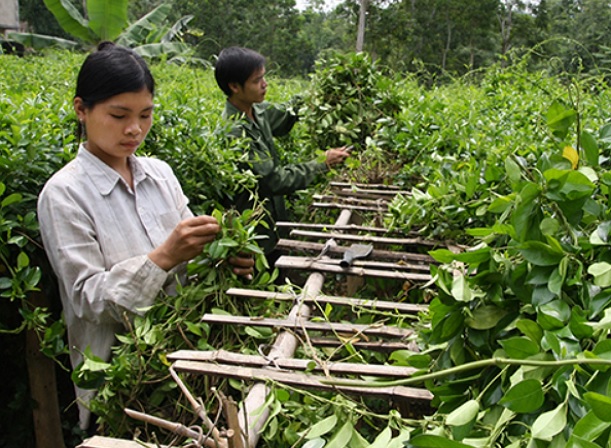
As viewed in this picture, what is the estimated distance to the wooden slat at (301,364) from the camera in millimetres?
1134

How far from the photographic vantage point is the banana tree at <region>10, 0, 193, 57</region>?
8898 mm

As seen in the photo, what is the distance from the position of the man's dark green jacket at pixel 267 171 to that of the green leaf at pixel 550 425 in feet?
6.68

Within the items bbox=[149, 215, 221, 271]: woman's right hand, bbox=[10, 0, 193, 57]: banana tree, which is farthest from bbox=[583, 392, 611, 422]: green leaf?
bbox=[10, 0, 193, 57]: banana tree

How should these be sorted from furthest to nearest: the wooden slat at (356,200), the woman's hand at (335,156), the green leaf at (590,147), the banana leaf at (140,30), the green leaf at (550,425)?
1. the banana leaf at (140,30)
2. the woman's hand at (335,156)
3. the wooden slat at (356,200)
4. the green leaf at (590,147)
5. the green leaf at (550,425)

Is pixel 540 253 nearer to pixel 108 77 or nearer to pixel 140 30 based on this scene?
pixel 108 77

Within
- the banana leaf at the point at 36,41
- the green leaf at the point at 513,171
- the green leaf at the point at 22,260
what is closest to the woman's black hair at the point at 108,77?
the green leaf at the point at 22,260

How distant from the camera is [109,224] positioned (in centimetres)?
160

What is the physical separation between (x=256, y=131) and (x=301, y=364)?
A: 209 centimetres

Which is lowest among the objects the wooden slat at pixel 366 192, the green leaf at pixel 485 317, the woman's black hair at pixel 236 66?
the wooden slat at pixel 366 192

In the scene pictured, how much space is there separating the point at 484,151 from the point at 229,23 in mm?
29090

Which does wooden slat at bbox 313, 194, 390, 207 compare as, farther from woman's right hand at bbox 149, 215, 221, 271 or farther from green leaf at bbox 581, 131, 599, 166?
green leaf at bbox 581, 131, 599, 166

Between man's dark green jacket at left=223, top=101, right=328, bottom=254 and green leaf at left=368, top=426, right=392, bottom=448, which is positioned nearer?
green leaf at left=368, top=426, right=392, bottom=448

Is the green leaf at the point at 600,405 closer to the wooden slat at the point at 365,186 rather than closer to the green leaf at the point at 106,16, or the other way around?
the wooden slat at the point at 365,186

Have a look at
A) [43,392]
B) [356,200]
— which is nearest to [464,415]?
[43,392]
